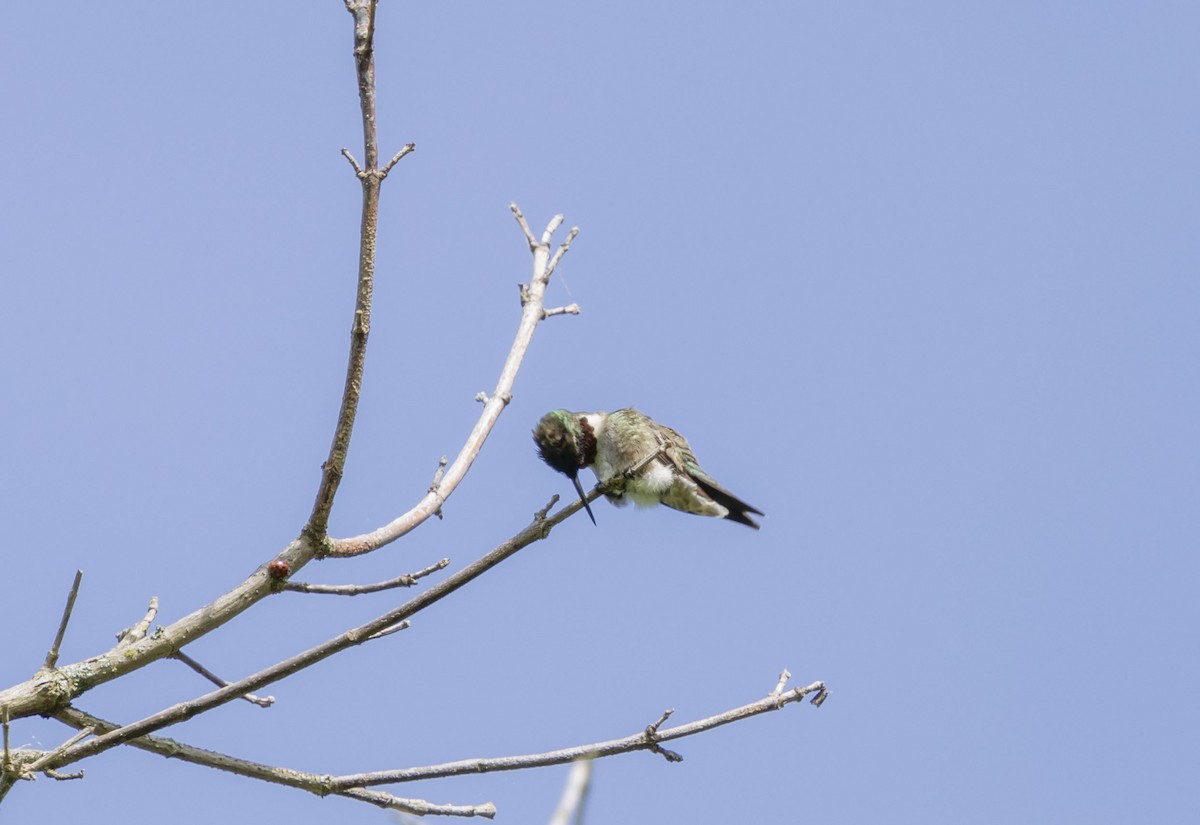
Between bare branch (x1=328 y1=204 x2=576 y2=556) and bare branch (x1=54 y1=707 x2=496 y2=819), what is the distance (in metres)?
0.75

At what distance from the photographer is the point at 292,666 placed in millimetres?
3811

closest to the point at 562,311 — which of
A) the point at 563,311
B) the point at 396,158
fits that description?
the point at 563,311

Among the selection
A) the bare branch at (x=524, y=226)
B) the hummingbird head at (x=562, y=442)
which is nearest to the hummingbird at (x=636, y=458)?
the hummingbird head at (x=562, y=442)

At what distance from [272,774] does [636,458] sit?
5.62m

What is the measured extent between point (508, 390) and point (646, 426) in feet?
14.6

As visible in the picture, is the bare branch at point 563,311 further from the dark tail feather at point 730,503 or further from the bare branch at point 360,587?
the dark tail feather at point 730,503

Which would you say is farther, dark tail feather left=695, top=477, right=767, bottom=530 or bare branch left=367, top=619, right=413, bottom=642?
dark tail feather left=695, top=477, right=767, bottom=530

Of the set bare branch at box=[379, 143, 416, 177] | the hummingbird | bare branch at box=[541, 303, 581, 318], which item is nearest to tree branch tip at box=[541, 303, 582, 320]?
bare branch at box=[541, 303, 581, 318]

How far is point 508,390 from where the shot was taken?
567 centimetres

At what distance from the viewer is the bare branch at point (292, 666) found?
376 centimetres

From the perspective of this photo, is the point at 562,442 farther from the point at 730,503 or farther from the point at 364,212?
the point at 364,212

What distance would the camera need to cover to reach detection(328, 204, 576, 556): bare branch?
15.1 feet

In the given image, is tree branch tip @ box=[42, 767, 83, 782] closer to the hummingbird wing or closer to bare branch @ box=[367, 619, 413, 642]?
bare branch @ box=[367, 619, 413, 642]

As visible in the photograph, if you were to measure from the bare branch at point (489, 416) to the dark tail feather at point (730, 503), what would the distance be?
144 inches
